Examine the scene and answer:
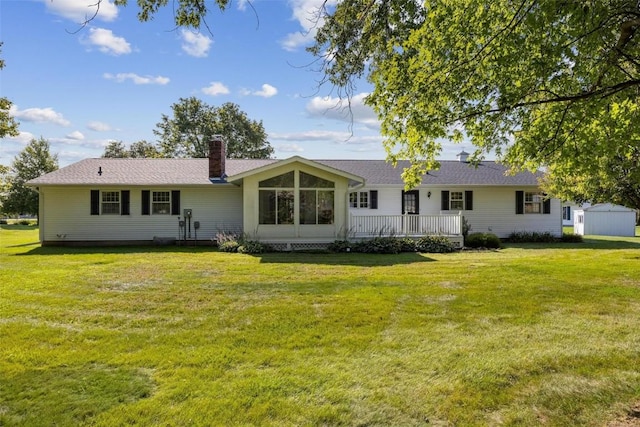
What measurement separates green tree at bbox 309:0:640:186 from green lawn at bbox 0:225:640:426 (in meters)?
2.39

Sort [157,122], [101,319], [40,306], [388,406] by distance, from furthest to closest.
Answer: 1. [157,122]
2. [40,306]
3. [101,319]
4. [388,406]

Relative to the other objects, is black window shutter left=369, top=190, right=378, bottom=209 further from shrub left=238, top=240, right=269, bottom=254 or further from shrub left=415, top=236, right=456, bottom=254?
shrub left=238, top=240, right=269, bottom=254

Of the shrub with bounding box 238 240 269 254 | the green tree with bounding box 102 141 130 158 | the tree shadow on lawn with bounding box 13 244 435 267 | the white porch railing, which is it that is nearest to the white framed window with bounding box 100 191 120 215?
the tree shadow on lawn with bounding box 13 244 435 267

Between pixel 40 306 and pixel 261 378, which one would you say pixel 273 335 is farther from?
pixel 40 306

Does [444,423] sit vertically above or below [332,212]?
below

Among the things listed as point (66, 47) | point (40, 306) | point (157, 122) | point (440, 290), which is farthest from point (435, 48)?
point (157, 122)

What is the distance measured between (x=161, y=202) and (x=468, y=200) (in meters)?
14.2

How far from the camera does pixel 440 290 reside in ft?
25.7

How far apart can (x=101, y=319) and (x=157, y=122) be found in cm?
4050

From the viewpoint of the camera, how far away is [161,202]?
17.3m

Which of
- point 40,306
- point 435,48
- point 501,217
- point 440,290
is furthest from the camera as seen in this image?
point 501,217

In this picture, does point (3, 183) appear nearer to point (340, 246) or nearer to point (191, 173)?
point (191, 173)

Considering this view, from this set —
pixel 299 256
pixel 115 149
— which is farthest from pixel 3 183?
pixel 115 149

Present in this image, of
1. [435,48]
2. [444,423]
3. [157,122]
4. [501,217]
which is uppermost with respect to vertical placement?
[157,122]
